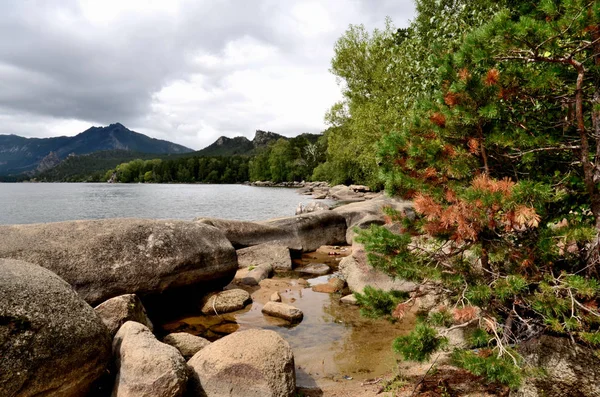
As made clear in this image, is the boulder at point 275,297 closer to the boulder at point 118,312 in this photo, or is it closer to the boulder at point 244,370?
the boulder at point 118,312

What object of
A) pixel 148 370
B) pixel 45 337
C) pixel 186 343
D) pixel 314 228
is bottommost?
pixel 186 343

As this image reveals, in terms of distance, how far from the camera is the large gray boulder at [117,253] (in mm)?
8172

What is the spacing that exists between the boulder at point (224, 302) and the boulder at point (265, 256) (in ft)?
12.9

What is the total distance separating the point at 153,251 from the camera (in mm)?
9242

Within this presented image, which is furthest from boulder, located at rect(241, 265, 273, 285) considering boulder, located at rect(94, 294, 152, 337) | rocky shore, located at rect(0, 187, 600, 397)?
boulder, located at rect(94, 294, 152, 337)

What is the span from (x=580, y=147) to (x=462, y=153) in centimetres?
112

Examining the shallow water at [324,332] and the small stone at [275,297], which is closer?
the shallow water at [324,332]

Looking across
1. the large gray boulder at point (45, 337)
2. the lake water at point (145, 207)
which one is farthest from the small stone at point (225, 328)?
the lake water at point (145, 207)

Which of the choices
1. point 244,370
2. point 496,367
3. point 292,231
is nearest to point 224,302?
point 244,370

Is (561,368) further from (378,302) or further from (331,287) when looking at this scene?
(331,287)

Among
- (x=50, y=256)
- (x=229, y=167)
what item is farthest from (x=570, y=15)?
(x=229, y=167)

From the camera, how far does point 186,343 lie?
7215mm

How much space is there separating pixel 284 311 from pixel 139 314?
3425 millimetres

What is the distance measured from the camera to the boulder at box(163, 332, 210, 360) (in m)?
7.07
